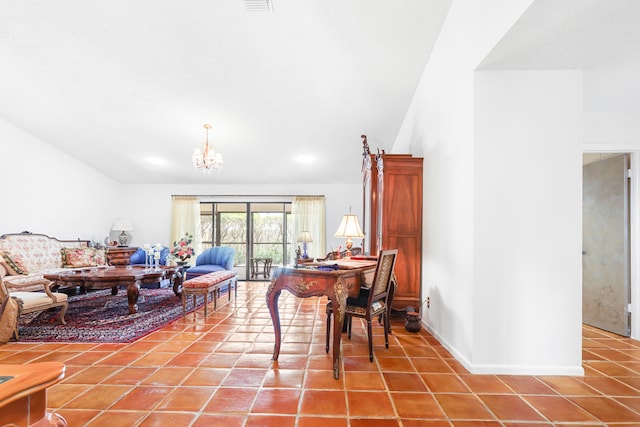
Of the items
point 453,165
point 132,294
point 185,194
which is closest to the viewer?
point 453,165

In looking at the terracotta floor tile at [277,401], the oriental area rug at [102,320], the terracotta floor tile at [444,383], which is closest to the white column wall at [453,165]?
the terracotta floor tile at [444,383]

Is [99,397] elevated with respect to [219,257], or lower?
lower

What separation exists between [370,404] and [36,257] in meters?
5.91

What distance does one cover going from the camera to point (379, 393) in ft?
6.72

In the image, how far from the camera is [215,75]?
13.4ft

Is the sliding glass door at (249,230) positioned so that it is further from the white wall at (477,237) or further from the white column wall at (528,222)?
the white column wall at (528,222)

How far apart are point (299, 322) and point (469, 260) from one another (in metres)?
2.11

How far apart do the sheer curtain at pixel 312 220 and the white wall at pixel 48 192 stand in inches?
167

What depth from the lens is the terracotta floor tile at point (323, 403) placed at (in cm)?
183

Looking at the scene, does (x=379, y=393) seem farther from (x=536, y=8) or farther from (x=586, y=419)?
(x=536, y=8)

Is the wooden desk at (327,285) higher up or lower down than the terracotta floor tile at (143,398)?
higher up

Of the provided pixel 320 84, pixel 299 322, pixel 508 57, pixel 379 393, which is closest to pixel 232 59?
pixel 320 84

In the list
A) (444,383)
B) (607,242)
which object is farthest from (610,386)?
(607,242)

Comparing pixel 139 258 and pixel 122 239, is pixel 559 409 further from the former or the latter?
pixel 122 239
